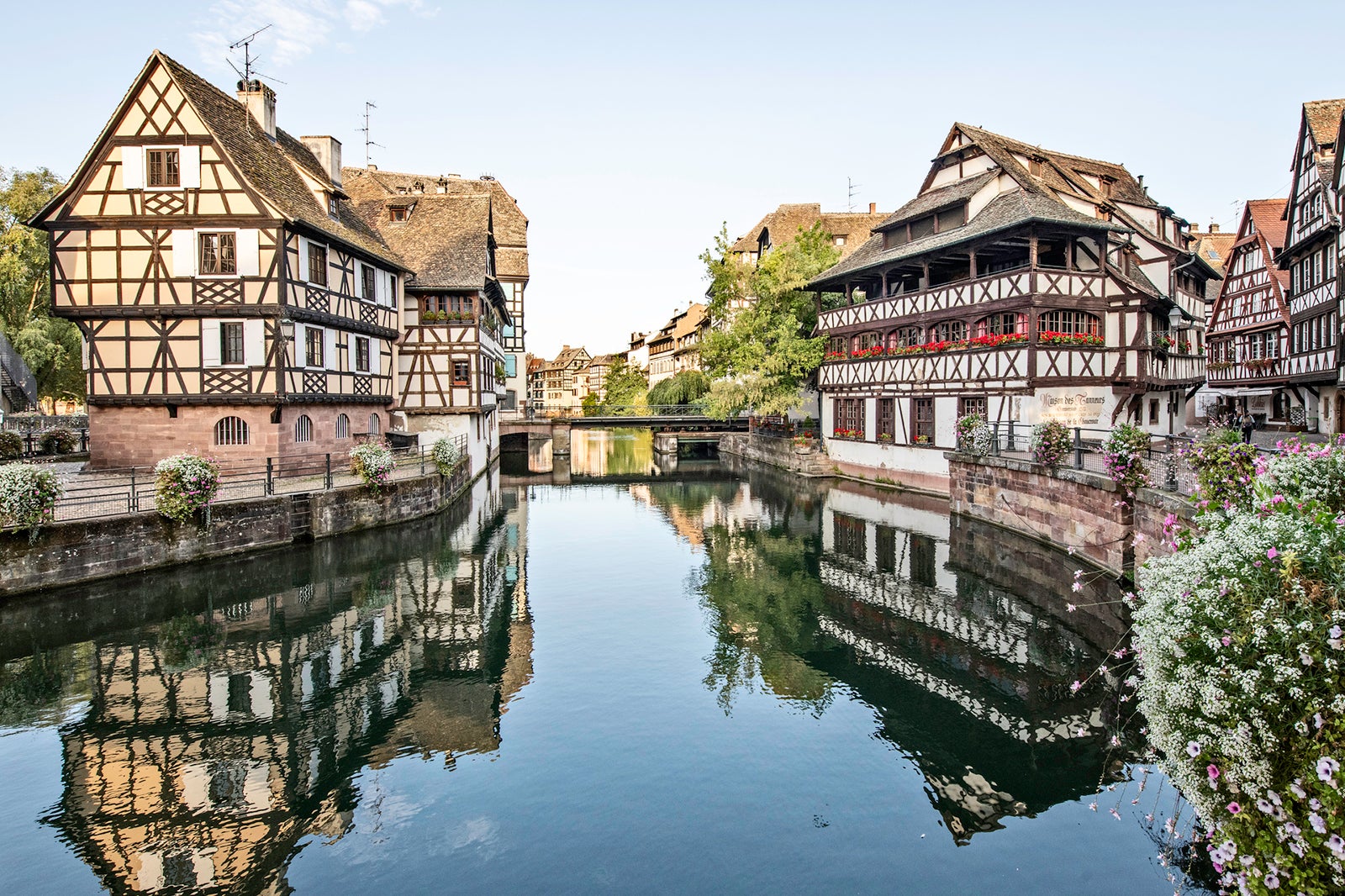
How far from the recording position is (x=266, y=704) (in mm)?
11289

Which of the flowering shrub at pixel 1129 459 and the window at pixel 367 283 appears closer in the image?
the flowering shrub at pixel 1129 459

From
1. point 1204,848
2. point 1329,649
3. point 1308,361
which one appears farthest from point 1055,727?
point 1308,361

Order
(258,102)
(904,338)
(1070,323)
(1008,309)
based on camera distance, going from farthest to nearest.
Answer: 1. (904,338)
2. (258,102)
3. (1008,309)
4. (1070,323)

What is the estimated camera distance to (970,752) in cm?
959

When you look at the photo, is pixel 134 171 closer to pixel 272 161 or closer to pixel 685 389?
pixel 272 161

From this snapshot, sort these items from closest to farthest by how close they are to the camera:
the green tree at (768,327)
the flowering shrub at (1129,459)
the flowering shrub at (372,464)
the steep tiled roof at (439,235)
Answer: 1. the flowering shrub at (1129,459)
2. the flowering shrub at (372,464)
3. the steep tiled roof at (439,235)
4. the green tree at (768,327)

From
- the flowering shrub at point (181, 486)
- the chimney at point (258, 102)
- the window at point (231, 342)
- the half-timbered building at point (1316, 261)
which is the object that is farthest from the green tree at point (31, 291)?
the half-timbered building at point (1316, 261)

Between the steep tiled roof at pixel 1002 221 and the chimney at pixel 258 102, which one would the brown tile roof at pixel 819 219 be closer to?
the steep tiled roof at pixel 1002 221

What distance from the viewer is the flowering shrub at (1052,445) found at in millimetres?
19594

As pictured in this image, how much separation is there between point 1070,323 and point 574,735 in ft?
75.8

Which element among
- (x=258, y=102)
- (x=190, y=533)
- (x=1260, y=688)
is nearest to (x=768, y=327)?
(x=258, y=102)

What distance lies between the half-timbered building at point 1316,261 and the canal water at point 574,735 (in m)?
18.7

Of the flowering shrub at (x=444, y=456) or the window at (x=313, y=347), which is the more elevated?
the window at (x=313, y=347)

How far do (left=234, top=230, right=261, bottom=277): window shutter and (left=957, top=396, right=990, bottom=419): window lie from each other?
23.3 m
